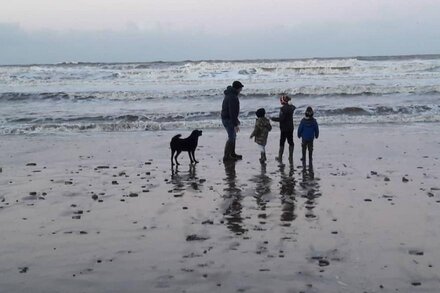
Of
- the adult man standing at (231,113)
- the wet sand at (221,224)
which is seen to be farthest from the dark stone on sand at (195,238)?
the adult man standing at (231,113)

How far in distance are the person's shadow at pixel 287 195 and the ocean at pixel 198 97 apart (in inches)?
357

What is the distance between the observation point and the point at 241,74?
47062mm

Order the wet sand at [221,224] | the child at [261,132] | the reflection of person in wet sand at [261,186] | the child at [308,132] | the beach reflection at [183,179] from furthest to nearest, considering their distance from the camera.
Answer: the child at [261,132] → the child at [308,132] → the beach reflection at [183,179] → the reflection of person in wet sand at [261,186] → the wet sand at [221,224]

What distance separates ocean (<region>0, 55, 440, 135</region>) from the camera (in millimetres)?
21734

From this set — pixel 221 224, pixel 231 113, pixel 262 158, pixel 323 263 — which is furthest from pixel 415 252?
pixel 231 113

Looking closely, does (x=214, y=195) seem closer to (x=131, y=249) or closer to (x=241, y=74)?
(x=131, y=249)

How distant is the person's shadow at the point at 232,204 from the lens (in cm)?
725

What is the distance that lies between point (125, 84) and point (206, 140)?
25.8 metres

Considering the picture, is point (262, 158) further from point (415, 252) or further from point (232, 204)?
point (415, 252)

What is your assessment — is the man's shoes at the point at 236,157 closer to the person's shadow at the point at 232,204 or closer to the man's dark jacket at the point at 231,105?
the man's dark jacket at the point at 231,105

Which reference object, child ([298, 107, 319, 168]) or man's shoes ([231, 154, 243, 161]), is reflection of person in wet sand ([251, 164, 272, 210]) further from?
man's shoes ([231, 154, 243, 161])

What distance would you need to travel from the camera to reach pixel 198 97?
103ft

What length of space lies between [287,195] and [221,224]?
2075mm

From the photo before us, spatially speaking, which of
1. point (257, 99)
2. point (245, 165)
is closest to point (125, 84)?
point (257, 99)
